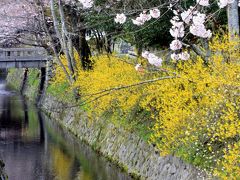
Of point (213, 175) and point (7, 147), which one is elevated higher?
point (213, 175)

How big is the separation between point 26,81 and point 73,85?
22043 mm

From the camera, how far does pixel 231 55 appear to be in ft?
34.9

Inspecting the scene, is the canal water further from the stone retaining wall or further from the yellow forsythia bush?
the yellow forsythia bush

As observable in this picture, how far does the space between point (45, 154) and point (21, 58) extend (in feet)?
52.9

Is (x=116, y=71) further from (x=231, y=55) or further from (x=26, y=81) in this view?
A: (x=26, y=81)

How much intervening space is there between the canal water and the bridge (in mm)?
5639

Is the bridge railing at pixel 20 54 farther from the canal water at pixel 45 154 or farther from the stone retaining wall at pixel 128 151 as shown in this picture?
the stone retaining wall at pixel 128 151

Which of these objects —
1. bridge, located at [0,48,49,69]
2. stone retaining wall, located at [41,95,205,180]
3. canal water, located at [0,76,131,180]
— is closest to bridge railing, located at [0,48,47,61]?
bridge, located at [0,48,49,69]

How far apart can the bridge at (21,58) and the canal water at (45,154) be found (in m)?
5.64

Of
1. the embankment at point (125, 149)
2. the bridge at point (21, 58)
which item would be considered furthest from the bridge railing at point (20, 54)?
the embankment at point (125, 149)

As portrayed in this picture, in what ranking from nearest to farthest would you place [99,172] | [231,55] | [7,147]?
[231,55] → [99,172] → [7,147]

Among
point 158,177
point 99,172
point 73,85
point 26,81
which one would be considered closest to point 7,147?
point 73,85

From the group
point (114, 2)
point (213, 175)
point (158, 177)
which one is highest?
point (114, 2)

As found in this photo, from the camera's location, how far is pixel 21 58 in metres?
34.3
